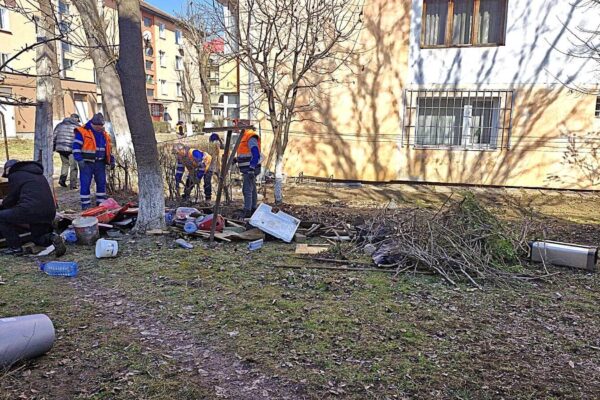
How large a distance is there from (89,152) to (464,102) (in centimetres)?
971

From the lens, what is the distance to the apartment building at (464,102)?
12.1 m

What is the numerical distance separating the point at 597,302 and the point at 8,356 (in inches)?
212

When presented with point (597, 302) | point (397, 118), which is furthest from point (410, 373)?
point (397, 118)

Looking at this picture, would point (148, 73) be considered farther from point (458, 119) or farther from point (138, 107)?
point (138, 107)

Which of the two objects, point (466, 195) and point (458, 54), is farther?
point (458, 54)

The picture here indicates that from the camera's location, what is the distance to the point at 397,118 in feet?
43.0

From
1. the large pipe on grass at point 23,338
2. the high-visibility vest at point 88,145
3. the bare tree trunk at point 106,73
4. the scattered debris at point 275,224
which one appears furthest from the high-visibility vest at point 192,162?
the large pipe on grass at point 23,338

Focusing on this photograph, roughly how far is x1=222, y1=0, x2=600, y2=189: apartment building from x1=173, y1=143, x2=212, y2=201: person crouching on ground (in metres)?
4.40

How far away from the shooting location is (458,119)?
510 inches

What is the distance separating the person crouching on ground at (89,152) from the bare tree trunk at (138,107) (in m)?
2.01

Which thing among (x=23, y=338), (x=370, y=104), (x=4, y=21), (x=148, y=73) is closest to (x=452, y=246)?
(x=23, y=338)

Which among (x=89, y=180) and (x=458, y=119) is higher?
(x=458, y=119)

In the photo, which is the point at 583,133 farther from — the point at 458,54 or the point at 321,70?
the point at 321,70

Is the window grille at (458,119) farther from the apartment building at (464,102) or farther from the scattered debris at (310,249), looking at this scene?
the scattered debris at (310,249)
